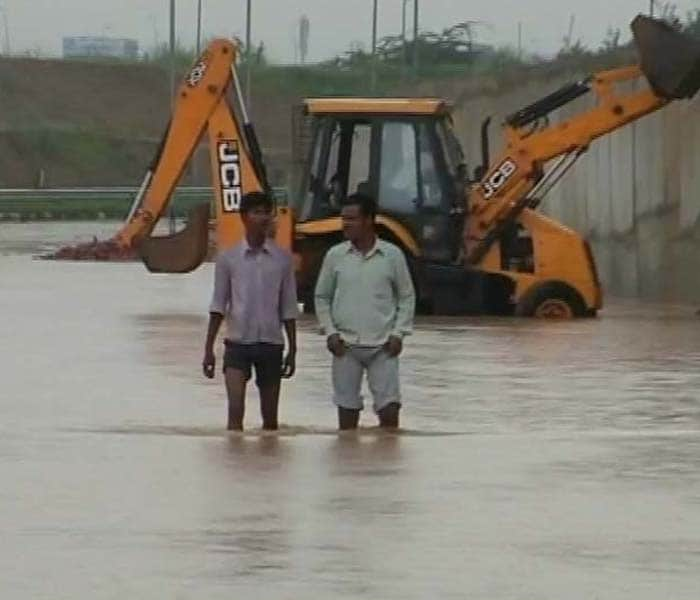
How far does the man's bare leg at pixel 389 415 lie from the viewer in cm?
1546

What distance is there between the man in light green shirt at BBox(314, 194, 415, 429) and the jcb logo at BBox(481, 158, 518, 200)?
14.4 m

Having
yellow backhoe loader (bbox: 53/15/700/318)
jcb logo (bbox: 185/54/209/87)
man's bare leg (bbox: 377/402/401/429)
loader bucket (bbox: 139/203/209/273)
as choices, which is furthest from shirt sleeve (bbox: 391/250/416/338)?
jcb logo (bbox: 185/54/209/87)

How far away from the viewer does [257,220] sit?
49.2ft

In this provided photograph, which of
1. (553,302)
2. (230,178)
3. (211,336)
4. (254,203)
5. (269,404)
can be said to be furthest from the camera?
(230,178)

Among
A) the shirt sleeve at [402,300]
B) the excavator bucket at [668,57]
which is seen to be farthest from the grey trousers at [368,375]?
the excavator bucket at [668,57]

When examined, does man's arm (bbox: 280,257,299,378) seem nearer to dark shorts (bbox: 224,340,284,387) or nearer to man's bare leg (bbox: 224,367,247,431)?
dark shorts (bbox: 224,340,284,387)

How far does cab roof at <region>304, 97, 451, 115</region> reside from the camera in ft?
95.0

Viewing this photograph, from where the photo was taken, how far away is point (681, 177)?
3509 cm

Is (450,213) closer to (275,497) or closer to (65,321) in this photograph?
(65,321)

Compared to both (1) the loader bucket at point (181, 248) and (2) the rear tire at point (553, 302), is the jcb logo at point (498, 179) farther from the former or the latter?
(1) the loader bucket at point (181, 248)

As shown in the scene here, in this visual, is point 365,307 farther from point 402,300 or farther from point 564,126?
point 564,126

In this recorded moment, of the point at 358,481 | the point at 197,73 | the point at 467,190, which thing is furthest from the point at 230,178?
Result: the point at 358,481

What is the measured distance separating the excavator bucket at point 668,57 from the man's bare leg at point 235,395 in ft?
48.3

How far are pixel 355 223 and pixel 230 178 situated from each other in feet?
53.2
